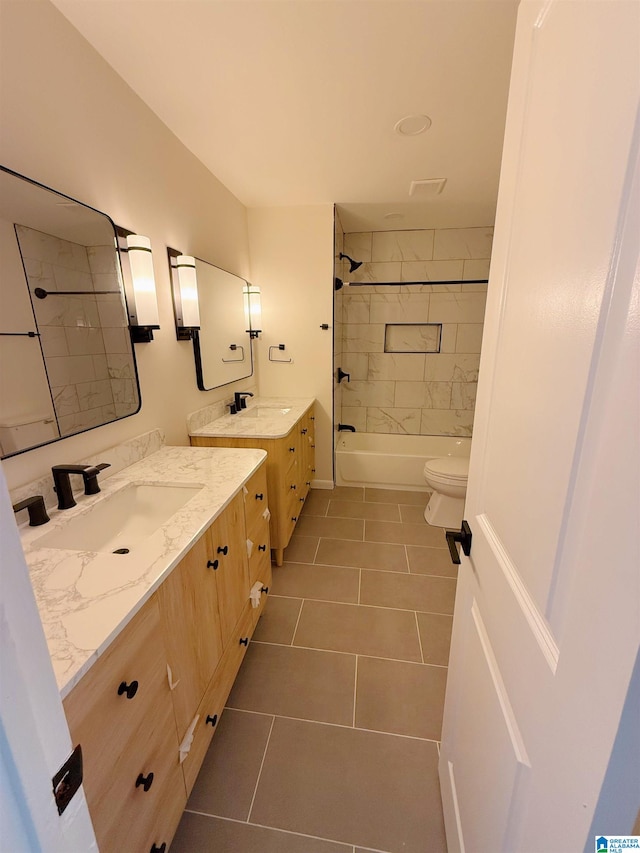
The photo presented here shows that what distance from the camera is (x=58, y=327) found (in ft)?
3.71

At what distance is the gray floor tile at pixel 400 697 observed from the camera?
132 cm

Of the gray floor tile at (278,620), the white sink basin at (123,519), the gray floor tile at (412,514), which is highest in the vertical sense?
the white sink basin at (123,519)

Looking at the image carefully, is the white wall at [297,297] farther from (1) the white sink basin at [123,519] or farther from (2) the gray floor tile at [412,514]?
(1) the white sink basin at [123,519]

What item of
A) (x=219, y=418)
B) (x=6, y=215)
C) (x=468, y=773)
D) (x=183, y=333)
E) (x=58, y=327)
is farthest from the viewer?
(x=219, y=418)

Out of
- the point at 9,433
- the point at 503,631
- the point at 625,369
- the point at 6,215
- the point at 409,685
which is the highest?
the point at 6,215

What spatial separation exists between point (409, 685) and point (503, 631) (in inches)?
43.8

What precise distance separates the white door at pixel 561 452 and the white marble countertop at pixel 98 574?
73cm

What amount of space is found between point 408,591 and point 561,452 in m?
1.79

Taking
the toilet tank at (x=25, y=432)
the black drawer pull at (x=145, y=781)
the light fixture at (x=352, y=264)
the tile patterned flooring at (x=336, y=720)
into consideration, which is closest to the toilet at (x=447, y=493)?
the tile patterned flooring at (x=336, y=720)

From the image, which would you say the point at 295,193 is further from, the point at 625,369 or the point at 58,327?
the point at 625,369

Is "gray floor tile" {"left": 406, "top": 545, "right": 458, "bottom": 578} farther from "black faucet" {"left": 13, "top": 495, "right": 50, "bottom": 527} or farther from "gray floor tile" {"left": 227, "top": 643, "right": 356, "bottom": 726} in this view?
"black faucet" {"left": 13, "top": 495, "right": 50, "bottom": 527}

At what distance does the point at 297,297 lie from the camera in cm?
285

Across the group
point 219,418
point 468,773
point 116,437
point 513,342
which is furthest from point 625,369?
point 219,418

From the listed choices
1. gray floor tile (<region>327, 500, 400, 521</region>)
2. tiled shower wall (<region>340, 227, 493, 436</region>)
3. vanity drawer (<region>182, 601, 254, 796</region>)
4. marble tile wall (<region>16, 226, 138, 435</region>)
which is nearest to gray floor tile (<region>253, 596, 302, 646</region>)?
vanity drawer (<region>182, 601, 254, 796</region>)
